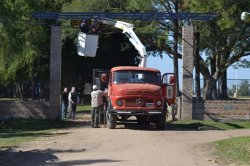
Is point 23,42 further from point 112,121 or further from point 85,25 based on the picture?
point 112,121

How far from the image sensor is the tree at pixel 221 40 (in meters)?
31.2

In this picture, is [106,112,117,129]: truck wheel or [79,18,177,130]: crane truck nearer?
[79,18,177,130]: crane truck

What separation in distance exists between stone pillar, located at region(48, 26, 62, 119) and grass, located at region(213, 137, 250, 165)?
13.3 meters

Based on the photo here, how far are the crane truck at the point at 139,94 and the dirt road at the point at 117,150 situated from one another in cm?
177

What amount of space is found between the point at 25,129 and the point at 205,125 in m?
8.88

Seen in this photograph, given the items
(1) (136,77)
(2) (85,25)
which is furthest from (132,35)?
(1) (136,77)

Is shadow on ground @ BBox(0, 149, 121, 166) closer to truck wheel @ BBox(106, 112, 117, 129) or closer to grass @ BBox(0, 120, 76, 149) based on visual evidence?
grass @ BBox(0, 120, 76, 149)

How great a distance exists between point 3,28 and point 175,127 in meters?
10.1

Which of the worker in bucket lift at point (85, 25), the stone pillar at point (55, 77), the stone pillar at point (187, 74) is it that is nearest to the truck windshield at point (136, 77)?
the worker in bucket lift at point (85, 25)

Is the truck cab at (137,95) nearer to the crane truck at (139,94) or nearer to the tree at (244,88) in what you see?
the crane truck at (139,94)

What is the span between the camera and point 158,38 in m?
43.2

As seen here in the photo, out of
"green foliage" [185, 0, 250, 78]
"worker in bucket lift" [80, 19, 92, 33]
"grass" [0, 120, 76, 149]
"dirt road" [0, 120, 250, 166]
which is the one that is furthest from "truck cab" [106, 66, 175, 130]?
"green foliage" [185, 0, 250, 78]

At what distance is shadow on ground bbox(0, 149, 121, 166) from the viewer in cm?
1449

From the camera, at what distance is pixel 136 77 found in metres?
25.3
